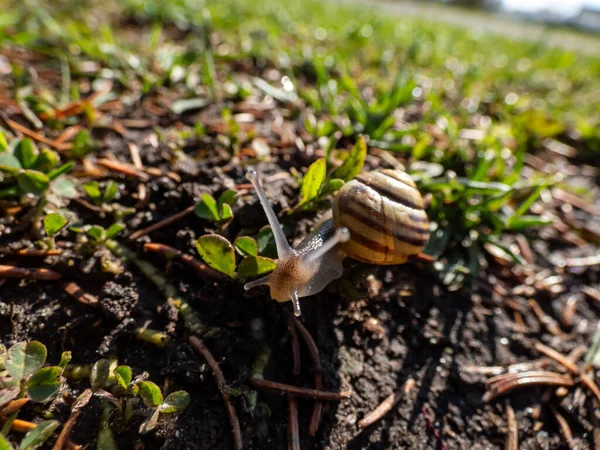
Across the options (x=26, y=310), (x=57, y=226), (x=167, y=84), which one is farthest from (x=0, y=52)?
(x=26, y=310)

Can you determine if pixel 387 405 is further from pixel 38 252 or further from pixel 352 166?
pixel 38 252

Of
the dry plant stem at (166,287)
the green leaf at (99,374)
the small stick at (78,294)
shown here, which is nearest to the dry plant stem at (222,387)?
the dry plant stem at (166,287)

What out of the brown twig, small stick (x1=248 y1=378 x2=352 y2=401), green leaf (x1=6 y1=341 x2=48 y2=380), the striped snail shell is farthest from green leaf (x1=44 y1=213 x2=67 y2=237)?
the brown twig

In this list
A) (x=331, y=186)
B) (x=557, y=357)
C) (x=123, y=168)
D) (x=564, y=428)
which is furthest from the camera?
(x=123, y=168)

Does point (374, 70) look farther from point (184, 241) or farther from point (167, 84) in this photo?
point (184, 241)

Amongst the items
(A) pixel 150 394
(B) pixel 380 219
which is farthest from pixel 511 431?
(A) pixel 150 394
